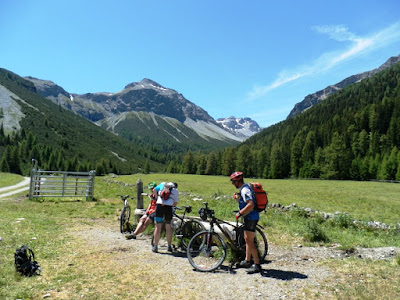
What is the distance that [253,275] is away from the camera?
26.9 feet

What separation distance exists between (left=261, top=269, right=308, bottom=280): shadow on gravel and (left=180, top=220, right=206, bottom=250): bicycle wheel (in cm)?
344

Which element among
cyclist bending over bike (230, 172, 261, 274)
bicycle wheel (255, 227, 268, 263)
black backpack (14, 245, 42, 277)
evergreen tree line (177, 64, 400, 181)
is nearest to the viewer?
black backpack (14, 245, 42, 277)

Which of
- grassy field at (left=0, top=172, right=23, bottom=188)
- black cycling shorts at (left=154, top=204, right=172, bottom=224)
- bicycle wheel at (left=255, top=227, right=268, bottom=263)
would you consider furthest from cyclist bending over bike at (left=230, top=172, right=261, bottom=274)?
grassy field at (left=0, top=172, right=23, bottom=188)

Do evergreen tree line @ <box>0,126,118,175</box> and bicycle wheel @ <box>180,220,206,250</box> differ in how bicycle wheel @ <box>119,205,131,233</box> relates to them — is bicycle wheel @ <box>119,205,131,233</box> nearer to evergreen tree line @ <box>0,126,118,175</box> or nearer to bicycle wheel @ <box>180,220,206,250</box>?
bicycle wheel @ <box>180,220,206,250</box>

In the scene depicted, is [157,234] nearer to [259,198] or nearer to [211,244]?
[211,244]

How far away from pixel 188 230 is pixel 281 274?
446 cm

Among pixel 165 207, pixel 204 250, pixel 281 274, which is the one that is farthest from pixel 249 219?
pixel 165 207

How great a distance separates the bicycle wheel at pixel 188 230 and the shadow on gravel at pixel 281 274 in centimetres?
344

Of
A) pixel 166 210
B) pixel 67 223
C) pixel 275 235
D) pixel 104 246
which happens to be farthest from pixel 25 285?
pixel 275 235

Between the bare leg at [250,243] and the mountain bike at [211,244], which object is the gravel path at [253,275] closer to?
the mountain bike at [211,244]

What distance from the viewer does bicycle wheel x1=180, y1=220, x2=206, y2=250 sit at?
11233 millimetres

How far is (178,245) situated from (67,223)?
801 centimetres

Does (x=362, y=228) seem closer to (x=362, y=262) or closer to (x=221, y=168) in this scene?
(x=362, y=262)

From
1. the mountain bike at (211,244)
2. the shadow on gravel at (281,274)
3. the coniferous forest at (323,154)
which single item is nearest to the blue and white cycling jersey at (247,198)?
the mountain bike at (211,244)
